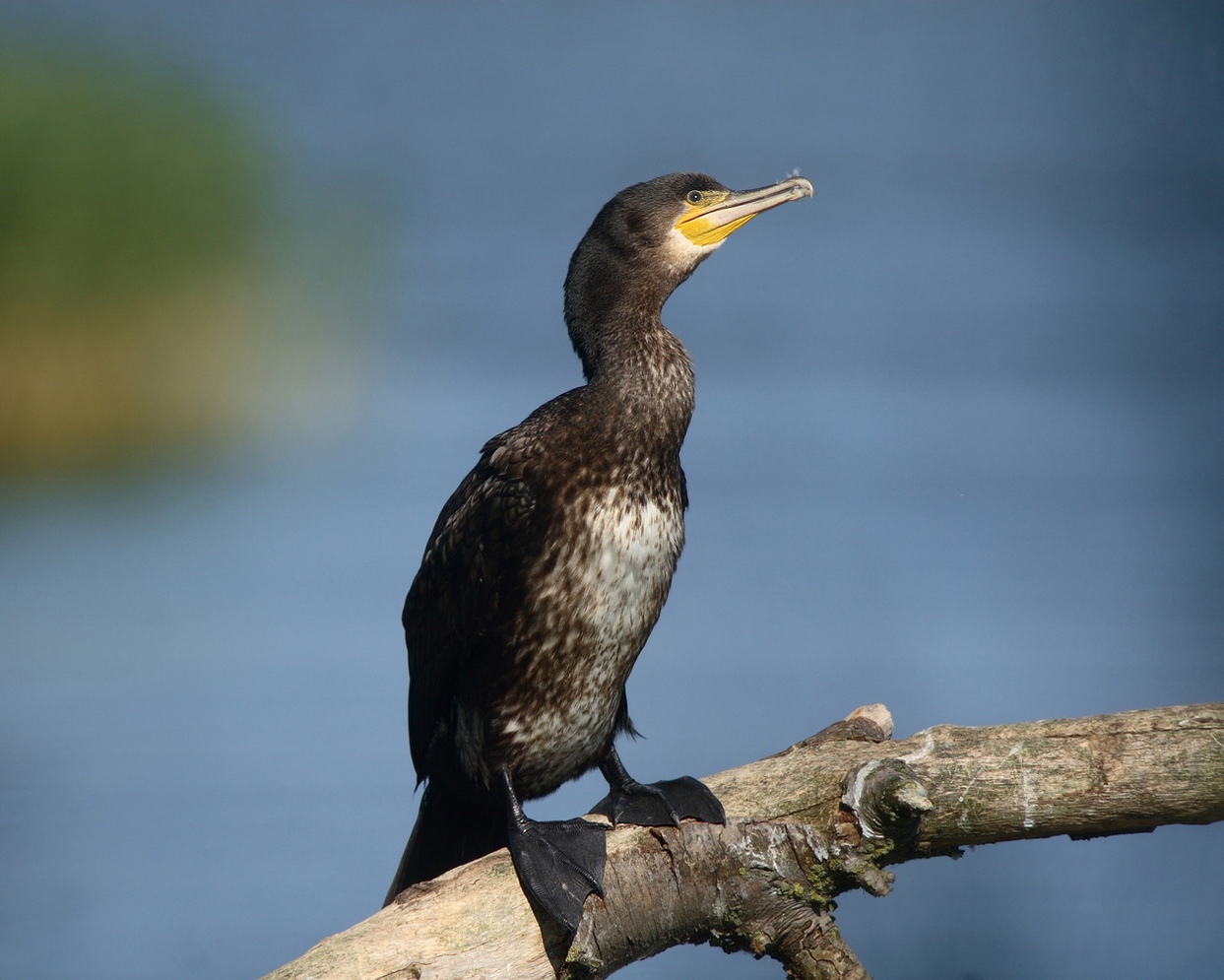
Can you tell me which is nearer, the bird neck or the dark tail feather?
the bird neck

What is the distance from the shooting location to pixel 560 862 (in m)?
1.48

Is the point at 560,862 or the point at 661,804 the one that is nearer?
the point at 560,862

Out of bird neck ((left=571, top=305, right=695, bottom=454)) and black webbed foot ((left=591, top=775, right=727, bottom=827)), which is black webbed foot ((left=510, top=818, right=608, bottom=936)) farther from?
bird neck ((left=571, top=305, right=695, bottom=454))

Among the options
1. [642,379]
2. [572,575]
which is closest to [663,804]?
[572,575]

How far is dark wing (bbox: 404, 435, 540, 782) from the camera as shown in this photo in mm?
1628

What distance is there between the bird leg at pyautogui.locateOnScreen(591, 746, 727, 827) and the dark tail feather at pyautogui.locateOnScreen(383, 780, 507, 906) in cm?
21

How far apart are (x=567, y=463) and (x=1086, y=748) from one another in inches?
30.8

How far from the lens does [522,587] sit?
163 centimetres

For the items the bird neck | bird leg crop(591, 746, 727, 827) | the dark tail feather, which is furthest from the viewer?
the dark tail feather

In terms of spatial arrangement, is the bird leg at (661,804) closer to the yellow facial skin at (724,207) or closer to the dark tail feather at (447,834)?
the dark tail feather at (447,834)

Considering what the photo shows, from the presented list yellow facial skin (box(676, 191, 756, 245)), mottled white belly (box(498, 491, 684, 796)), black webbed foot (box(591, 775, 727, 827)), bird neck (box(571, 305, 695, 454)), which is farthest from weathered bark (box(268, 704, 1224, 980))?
yellow facial skin (box(676, 191, 756, 245))

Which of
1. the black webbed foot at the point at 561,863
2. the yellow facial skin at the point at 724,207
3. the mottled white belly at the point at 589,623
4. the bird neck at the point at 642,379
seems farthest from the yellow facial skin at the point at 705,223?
the black webbed foot at the point at 561,863

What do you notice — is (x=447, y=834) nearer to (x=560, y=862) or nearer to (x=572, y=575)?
(x=560, y=862)

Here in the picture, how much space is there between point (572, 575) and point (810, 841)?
0.48 m
